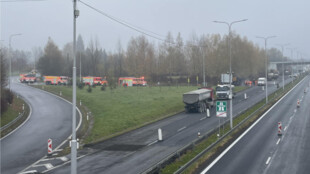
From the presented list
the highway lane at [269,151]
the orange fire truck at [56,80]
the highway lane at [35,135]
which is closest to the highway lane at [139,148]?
the highway lane at [35,135]

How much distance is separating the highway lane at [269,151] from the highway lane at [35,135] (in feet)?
40.4

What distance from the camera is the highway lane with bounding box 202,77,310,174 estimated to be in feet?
58.7

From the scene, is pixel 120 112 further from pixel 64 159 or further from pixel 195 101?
pixel 64 159

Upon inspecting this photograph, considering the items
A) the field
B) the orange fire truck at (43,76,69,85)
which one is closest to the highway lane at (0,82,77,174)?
the field

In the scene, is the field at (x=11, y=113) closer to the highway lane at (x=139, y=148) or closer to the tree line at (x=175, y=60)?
the highway lane at (x=139, y=148)

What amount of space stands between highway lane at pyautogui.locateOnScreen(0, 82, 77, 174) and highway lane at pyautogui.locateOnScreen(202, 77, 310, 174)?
12.3 metres

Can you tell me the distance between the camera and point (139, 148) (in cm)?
2412

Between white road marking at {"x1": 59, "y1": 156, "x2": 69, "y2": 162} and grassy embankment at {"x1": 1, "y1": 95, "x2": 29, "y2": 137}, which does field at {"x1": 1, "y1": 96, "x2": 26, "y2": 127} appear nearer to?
grassy embankment at {"x1": 1, "y1": 95, "x2": 29, "y2": 137}

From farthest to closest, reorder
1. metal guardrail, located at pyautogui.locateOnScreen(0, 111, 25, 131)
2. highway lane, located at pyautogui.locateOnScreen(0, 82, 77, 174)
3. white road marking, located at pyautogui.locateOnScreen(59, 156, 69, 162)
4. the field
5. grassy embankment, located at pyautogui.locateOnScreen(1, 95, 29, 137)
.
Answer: the field < grassy embankment, located at pyautogui.locateOnScreen(1, 95, 29, 137) < metal guardrail, located at pyautogui.locateOnScreen(0, 111, 25, 131) < highway lane, located at pyautogui.locateOnScreen(0, 82, 77, 174) < white road marking, located at pyautogui.locateOnScreen(59, 156, 69, 162)

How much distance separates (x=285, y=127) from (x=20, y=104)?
3363 cm

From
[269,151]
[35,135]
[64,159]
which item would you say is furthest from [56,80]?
[269,151]

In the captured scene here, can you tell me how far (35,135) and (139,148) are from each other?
10.9 meters

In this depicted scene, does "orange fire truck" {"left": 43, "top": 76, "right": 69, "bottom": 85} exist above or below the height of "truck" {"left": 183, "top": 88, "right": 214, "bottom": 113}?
above

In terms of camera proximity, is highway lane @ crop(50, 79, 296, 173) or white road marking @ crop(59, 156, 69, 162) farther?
white road marking @ crop(59, 156, 69, 162)
